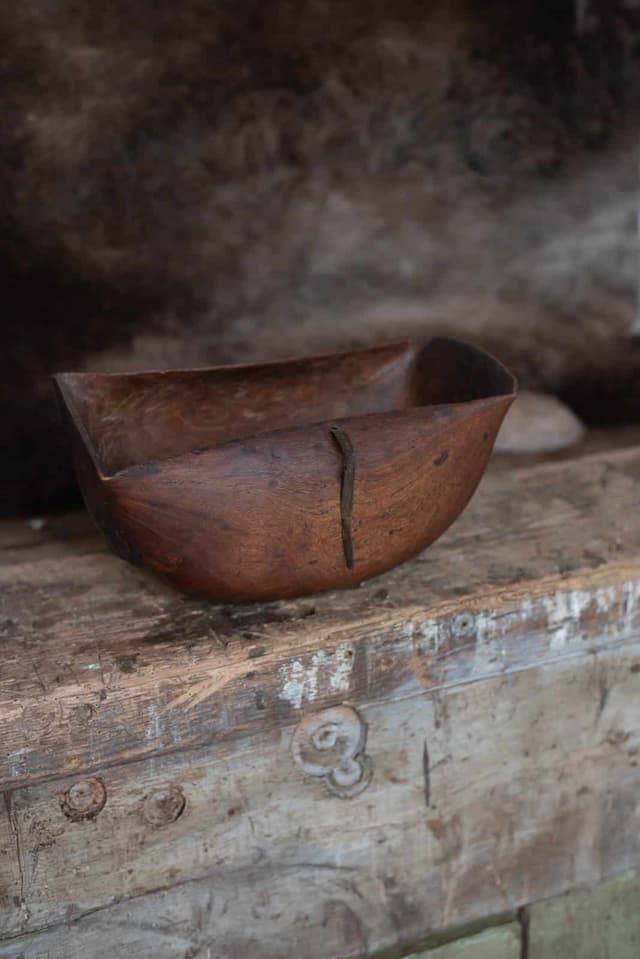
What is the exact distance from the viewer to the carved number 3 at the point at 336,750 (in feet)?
3.92

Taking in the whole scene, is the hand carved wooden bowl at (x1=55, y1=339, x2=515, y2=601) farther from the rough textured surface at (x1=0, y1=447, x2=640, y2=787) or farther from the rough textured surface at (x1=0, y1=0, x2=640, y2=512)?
the rough textured surface at (x1=0, y1=0, x2=640, y2=512)

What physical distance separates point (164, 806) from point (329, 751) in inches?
7.4

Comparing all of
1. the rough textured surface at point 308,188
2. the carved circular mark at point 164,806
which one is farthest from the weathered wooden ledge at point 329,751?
the rough textured surface at point 308,188

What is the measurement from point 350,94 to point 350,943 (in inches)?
48.9

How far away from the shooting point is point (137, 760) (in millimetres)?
1125

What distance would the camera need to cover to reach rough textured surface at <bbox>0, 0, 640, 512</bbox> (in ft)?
5.21

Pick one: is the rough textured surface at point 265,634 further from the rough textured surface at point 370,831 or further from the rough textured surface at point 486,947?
the rough textured surface at point 486,947

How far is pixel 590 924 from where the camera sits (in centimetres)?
145

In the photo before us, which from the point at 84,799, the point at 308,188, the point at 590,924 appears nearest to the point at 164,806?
the point at 84,799

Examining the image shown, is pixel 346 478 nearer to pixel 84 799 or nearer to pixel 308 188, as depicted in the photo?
pixel 84 799

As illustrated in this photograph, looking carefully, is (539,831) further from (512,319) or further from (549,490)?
(512,319)

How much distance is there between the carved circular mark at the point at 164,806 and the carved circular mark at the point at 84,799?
5 centimetres

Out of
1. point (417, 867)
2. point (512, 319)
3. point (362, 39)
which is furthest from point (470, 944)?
point (362, 39)

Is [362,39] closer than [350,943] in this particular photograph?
No
